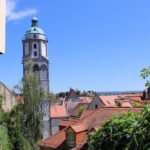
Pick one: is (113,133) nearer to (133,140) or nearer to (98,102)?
(133,140)

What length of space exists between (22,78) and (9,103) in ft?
9.82

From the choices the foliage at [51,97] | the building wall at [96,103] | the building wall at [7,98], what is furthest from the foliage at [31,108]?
the building wall at [96,103]

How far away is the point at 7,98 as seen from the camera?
23156 mm

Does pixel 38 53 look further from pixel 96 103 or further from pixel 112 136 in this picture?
pixel 112 136

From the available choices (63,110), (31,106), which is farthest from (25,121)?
(63,110)

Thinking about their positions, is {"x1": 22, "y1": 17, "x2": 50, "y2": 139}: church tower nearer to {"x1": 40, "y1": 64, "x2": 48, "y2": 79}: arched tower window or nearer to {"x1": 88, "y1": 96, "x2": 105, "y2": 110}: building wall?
{"x1": 40, "y1": 64, "x2": 48, "y2": 79}: arched tower window

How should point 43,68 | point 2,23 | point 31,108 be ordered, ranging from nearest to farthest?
point 2,23 → point 31,108 → point 43,68

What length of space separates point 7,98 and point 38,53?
9.26m

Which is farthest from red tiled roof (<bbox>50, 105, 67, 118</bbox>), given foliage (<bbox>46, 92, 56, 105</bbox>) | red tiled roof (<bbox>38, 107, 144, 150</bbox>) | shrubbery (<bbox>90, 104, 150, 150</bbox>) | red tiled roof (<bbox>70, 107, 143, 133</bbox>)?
shrubbery (<bbox>90, 104, 150, 150</bbox>)

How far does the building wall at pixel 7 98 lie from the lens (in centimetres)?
2286

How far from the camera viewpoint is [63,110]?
37.2 m

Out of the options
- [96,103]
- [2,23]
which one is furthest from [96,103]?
[2,23]

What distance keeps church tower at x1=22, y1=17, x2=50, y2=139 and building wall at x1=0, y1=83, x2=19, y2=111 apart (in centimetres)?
639

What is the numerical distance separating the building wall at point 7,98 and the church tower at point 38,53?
6.39m
